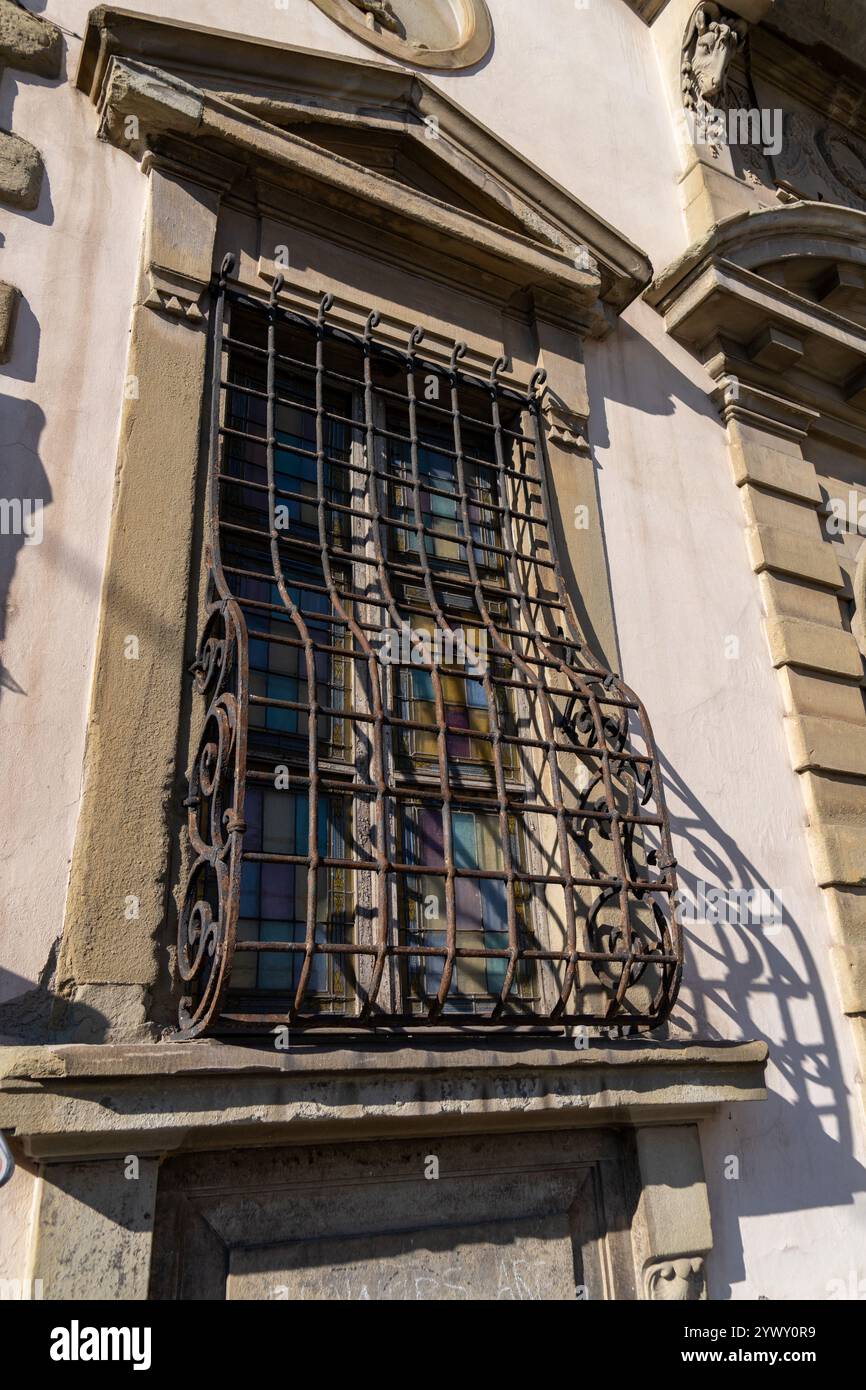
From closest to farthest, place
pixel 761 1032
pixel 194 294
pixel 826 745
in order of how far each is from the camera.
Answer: pixel 194 294, pixel 761 1032, pixel 826 745

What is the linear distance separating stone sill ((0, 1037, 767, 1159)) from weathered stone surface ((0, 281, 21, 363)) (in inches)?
82.7

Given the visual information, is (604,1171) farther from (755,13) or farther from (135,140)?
(755,13)

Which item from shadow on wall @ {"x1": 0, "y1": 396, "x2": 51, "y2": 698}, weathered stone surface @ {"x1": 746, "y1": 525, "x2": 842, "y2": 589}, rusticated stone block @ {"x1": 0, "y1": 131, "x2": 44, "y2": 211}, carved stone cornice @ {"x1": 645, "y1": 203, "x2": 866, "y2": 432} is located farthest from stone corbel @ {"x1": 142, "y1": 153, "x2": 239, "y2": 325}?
weathered stone surface @ {"x1": 746, "y1": 525, "x2": 842, "y2": 589}

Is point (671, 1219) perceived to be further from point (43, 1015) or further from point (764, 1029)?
point (43, 1015)

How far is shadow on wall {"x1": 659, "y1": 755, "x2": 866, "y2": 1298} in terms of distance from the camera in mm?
3496

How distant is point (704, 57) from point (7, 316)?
4.65 meters

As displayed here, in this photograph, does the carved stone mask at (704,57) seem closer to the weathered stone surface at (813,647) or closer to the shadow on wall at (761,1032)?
the weathered stone surface at (813,647)

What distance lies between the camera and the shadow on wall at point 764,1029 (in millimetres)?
3496

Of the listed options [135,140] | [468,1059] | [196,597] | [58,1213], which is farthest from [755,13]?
[58,1213]

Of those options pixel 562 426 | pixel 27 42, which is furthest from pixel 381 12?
pixel 562 426

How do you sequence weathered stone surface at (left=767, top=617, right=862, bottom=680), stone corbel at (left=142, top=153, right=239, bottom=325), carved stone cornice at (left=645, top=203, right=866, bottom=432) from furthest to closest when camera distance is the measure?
carved stone cornice at (left=645, top=203, right=866, bottom=432)
weathered stone surface at (left=767, top=617, right=862, bottom=680)
stone corbel at (left=142, top=153, right=239, bottom=325)

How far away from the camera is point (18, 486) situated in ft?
10.1

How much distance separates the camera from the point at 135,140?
3719 mm

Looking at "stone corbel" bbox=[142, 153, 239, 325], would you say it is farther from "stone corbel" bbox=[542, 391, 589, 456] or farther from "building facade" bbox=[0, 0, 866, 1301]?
"stone corbel" bbox=[542, 391, 589, 456]
